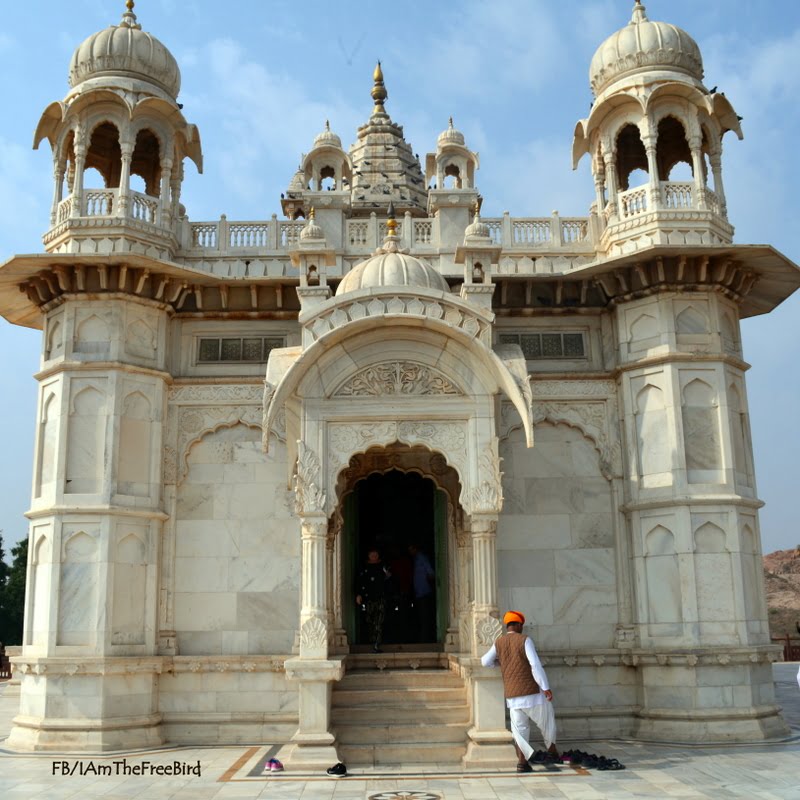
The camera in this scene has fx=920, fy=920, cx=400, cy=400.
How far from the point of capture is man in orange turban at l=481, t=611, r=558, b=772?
420 inches

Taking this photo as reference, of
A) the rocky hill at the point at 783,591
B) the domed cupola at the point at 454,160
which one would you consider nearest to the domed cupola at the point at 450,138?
the domed cupola at the point at 454,160

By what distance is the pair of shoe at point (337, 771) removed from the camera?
10.4m

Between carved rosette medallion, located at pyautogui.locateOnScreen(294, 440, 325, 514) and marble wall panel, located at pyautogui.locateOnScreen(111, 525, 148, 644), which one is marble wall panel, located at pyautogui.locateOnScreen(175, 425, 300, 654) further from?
carved rosette medallion, located at pyautogui.locateOnScreen(294, 440, 325, 514)

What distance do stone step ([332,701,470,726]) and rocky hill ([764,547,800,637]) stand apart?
25.4 meters

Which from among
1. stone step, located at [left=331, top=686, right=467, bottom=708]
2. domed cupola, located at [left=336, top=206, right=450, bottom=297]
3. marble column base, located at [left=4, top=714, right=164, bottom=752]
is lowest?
marble column base, located at [left=4, top=714, right=164, bottom=752]

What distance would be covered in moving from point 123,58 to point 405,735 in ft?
37.3

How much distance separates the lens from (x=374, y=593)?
14.4 meters

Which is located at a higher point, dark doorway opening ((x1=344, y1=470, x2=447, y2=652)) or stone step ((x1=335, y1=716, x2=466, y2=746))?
dark doorway opening ((x1=344, y1=470, x2=447, y2=652))

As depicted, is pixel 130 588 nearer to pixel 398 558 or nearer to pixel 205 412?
pixel 205 412

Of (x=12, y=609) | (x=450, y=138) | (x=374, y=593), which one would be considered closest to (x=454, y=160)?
(x=450, y=138)

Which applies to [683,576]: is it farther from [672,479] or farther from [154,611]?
[154,611]

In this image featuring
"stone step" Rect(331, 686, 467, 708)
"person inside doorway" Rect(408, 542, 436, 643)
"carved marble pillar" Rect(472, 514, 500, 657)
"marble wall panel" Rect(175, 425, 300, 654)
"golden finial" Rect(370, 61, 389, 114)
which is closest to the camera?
"carved marble pillar" Rect(472, 514, 500, 657)

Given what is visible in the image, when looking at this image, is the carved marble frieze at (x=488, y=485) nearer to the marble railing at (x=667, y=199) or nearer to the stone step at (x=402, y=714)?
the stone step at (x=402, y=714)

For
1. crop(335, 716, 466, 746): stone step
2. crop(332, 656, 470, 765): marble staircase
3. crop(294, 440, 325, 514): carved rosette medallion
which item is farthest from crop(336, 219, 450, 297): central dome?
crop(335, 716, 466, 746): stone step
